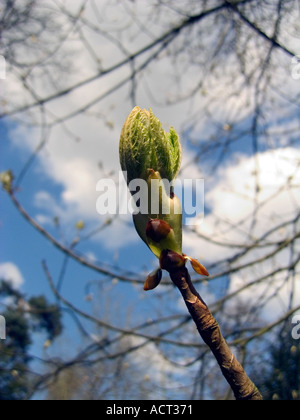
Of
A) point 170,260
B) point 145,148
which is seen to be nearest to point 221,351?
point 170,260

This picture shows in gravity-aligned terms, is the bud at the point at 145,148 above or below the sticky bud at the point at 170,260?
above

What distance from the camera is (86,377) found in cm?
238

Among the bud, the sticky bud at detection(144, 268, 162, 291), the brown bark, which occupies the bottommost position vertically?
the brown bark

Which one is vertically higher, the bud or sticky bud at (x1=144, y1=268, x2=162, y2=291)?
the bud

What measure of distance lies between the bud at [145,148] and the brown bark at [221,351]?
13 cm

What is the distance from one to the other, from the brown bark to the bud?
0.42 ft

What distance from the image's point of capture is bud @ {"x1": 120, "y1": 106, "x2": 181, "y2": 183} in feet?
1.31

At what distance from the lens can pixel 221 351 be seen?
1.12 feet

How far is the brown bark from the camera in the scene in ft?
1.10

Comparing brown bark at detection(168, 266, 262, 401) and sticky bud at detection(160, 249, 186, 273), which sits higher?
sticky bud at detection(160, 249, 186, 273)

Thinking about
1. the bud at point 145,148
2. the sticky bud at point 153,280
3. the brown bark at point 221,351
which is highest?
the bud at point 145,148

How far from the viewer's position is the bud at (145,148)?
1.31 feet

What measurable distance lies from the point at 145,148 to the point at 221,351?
0.20 m
